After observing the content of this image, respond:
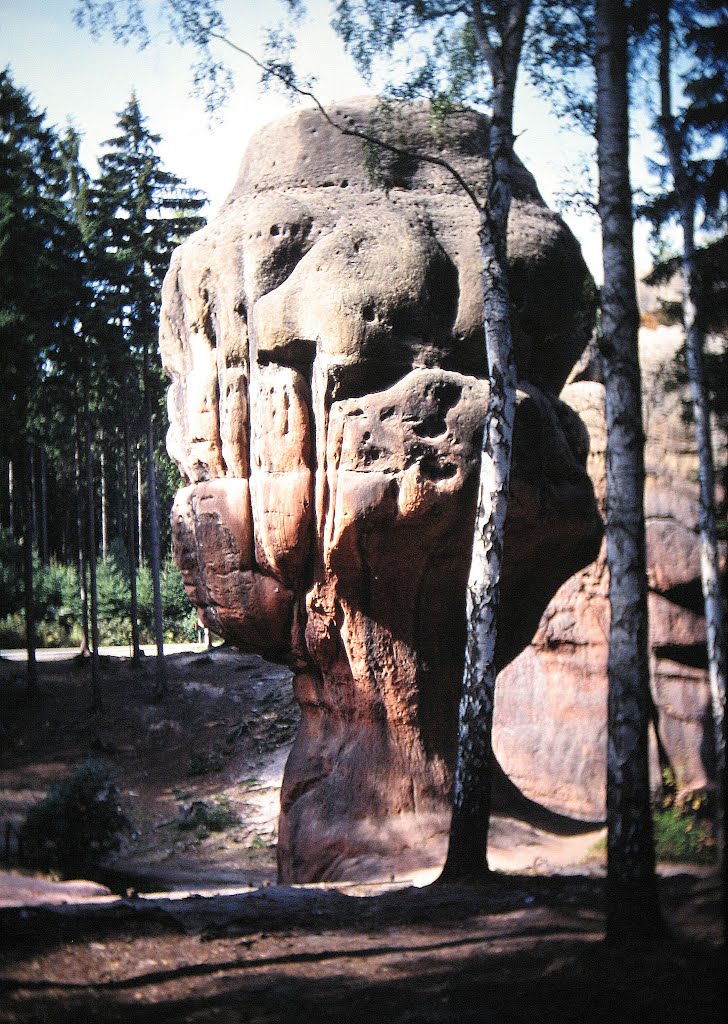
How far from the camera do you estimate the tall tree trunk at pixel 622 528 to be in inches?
208

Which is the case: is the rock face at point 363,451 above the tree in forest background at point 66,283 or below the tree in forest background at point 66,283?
below

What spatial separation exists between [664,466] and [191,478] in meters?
6.94

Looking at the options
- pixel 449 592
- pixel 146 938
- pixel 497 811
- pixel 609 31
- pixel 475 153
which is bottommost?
pixel 497 811

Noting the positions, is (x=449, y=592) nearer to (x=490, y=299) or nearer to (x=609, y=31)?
(x=490, y=299)

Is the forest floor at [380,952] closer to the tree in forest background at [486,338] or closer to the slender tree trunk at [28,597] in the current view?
the tree in forest background at [486,338]

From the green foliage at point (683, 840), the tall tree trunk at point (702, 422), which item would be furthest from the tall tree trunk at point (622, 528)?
the tall tree trunk at point (702, 422)

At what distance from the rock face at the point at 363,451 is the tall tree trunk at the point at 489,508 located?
1.71 meters

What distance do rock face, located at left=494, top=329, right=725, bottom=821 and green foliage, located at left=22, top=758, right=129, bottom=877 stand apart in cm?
600

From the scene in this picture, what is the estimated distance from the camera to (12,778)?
1864cm

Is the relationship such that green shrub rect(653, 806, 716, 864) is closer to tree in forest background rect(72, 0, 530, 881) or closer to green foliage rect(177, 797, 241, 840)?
tree in forest background rect(72, 0, 530, 881)

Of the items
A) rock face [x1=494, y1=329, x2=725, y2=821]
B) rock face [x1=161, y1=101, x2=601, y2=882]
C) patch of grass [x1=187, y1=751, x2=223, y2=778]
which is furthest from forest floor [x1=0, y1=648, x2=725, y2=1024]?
patch of grass [x1=187, y1=751, x2=223, y2=778]

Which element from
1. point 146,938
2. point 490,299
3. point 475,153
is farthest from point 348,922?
point 475,153

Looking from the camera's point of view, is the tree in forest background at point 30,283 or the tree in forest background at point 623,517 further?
the tree in forest background at point 30,283

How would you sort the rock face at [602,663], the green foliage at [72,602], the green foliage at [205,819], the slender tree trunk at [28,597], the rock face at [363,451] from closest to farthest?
1. the rock face at [363,451]
2. the rock face at [602,663]
3. the green foliage at [205,819]
4. the slender tree trunk at [28,597]
5. the green foliage at [72,602]
